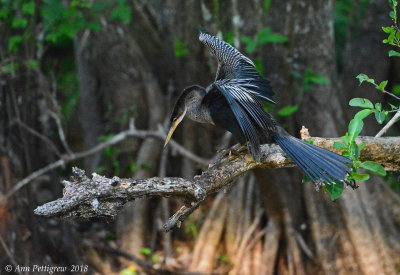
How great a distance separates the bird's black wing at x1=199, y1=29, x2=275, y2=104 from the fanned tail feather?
35 centimetres

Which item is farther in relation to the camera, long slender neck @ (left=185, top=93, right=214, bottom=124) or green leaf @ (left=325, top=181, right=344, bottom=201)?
long slender neck @ (left=185, top=93, right=214, bottom=124)

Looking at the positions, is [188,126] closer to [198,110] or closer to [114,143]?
[114,143]

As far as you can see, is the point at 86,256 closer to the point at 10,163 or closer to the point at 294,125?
the point at 10,163

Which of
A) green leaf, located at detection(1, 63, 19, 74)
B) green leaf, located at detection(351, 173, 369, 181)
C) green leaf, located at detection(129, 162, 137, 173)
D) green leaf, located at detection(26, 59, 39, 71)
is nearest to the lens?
green leaf, located at detection(351, 173, 369, 181)

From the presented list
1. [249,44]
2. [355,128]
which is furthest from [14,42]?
[355,128]

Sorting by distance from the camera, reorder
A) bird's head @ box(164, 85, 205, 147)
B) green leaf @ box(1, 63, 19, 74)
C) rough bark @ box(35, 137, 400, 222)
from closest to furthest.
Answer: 1. rough bark @ box(35, 137, 400, 222)
2. bird's head @ box(164, 85, 205, 147)
3. green leaf @ box(1, 63, 19, 74)

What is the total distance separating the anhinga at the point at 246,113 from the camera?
2352 millimetres

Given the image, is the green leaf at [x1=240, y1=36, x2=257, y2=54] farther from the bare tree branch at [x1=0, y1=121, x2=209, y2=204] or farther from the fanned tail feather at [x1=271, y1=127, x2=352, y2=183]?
the fanned tail feather at [x1=271, y1=127, x2=352, y2=183]

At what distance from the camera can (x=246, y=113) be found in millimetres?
2639

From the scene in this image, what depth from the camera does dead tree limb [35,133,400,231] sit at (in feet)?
6.32

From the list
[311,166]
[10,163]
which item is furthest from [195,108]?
[10,163]

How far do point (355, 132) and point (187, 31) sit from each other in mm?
2777

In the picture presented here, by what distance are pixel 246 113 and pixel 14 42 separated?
3.25 meters

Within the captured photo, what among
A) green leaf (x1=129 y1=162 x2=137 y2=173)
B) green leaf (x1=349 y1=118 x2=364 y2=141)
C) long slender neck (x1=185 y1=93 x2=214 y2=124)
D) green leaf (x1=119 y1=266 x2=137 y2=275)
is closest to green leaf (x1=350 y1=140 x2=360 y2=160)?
green leaf (x1=349 y1=118 x2=364 y2=141)
